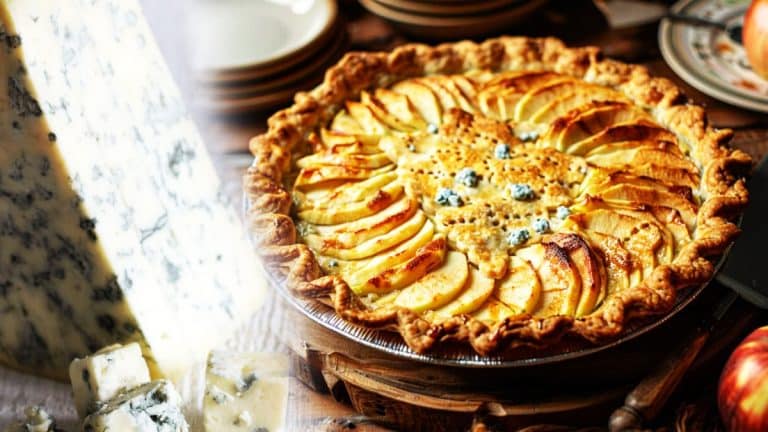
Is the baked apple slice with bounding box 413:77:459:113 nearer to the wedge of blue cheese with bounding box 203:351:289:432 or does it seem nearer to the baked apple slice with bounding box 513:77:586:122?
the baked apple slice with bounding box 513:77:586:122

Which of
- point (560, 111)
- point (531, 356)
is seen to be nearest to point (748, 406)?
point (531, 356)

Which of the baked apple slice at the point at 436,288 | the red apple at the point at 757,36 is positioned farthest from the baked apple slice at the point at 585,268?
the red apple at the point at 757,36

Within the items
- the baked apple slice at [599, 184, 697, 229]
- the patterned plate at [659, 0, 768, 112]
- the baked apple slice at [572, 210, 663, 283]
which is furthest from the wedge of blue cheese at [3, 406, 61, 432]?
the patterned plate at [659, 0, 768, 112]

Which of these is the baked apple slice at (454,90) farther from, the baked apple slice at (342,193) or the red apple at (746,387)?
the red apple at (746,387)

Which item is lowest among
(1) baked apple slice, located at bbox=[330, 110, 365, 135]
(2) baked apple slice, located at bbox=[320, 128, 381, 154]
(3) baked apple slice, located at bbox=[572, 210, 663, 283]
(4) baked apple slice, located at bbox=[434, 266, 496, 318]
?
(4) baked apple slice, located at bbox=[434, 266, 496, 318]

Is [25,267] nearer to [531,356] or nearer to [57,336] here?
[57,336]

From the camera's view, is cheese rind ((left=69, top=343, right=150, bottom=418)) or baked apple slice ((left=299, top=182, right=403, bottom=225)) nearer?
cheese rind ((left=69, top=343, right=150, bottom=418))

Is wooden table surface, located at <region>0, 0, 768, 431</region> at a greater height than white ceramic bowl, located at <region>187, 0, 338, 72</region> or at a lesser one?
lesser

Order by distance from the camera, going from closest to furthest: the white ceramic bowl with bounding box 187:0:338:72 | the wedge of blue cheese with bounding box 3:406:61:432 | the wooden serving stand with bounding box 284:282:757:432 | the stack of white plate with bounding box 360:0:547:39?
the wooden serving stand with bounding box 284:282:757:432
the wedge of blue cheese with bounding box 3:406:61:432
the white ceramic bowl with bounding box 187:0:338:72
the stack of white plate with bounding box 360:0:547:39
